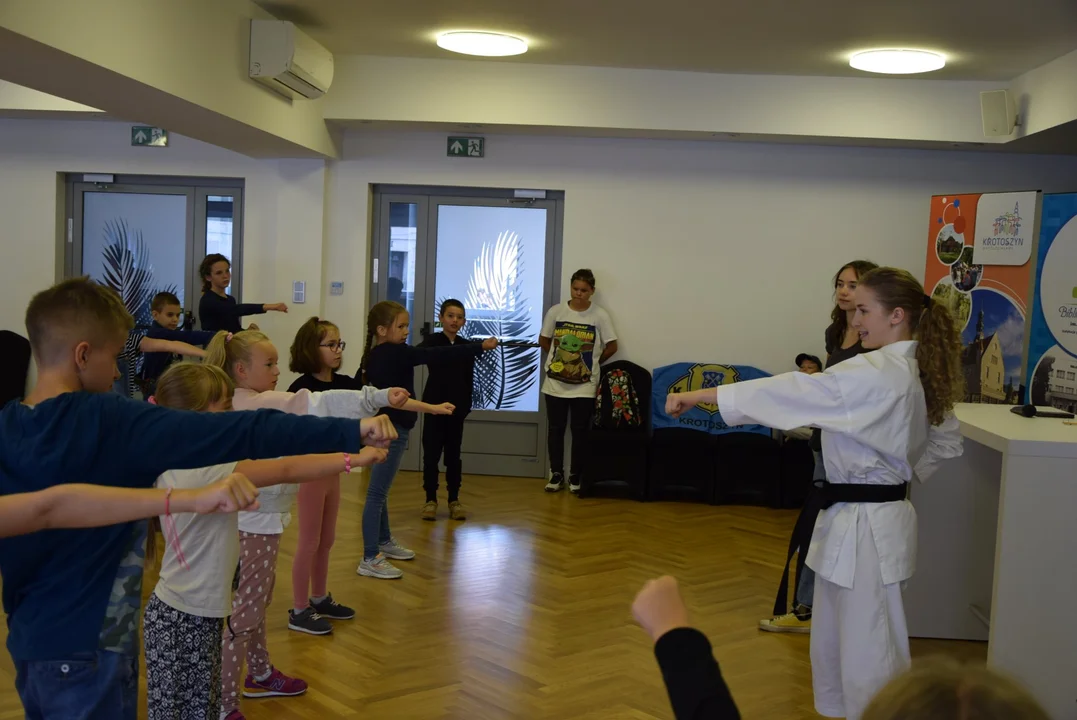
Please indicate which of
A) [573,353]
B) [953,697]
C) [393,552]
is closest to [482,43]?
[573,353]

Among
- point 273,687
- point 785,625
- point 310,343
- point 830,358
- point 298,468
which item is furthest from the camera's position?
point 785,625

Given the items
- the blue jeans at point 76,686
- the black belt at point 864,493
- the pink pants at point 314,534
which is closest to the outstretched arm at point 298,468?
the blue jeans at point 76,686

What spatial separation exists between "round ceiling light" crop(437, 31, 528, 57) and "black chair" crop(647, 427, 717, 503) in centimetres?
291

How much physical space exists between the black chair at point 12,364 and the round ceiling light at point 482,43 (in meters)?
3.74

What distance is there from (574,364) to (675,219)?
1.47 meters

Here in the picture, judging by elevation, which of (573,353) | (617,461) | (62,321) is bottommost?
(617,461)

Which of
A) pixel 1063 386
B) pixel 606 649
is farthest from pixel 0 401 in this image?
pixel 1063 386

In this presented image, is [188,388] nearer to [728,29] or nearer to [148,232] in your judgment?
[728,29]

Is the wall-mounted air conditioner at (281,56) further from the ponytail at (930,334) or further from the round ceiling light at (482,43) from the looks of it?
the ponytail at (930,334)

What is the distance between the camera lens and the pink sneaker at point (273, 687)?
3455mm

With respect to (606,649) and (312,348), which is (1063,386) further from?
(312,348)

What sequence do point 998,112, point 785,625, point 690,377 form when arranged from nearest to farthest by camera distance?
point 785,625
point 998,112
point 690,377

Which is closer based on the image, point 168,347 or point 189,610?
point 189,610

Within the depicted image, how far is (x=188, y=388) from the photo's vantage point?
2.56 metres
